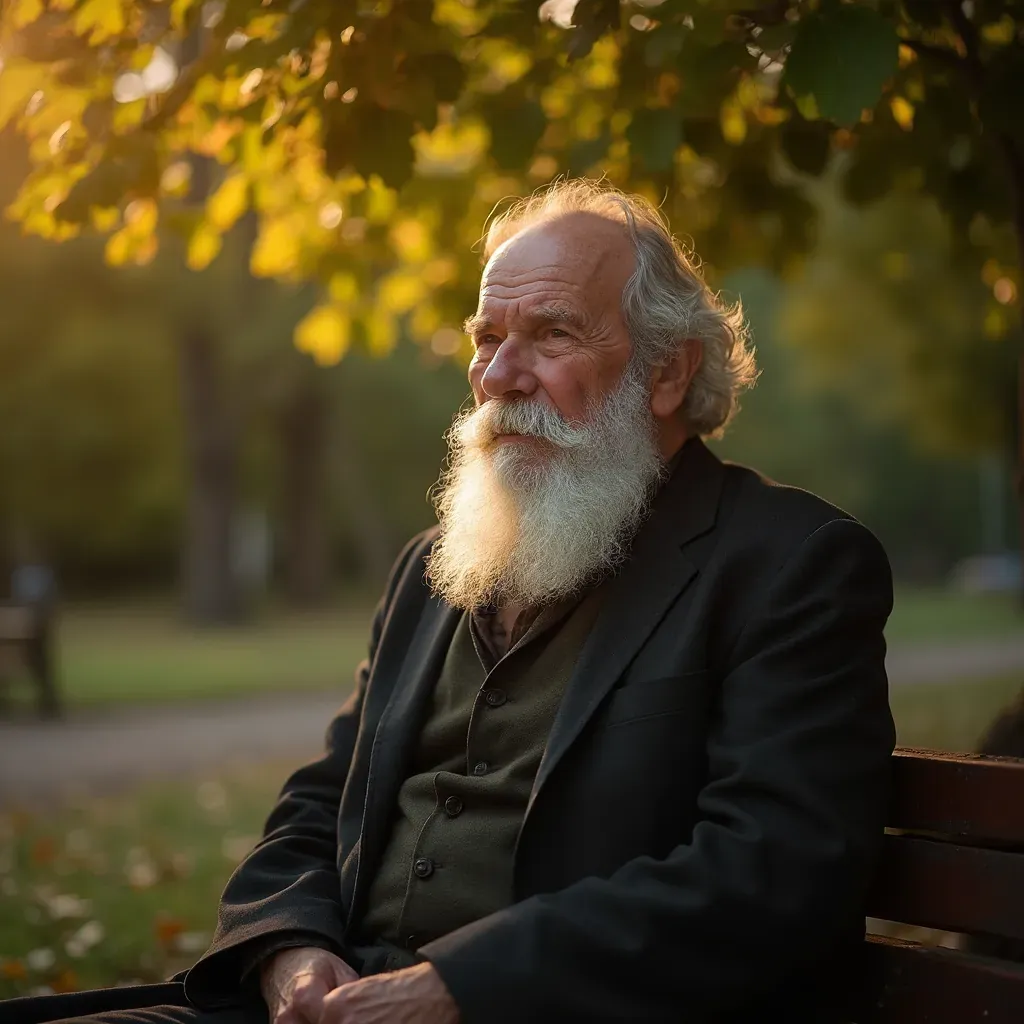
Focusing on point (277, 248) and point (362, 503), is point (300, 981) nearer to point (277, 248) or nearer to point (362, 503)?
point (277, 248)

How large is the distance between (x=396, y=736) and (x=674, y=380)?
99 centimetres

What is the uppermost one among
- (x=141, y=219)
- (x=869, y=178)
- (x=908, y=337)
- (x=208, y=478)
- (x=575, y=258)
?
(x=141, y=219)

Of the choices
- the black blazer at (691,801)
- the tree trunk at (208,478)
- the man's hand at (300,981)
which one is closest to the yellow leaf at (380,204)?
the black blazer at (691,801)

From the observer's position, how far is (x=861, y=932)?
247cm

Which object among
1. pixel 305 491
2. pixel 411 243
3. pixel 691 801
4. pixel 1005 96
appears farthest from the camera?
pixel 305 491

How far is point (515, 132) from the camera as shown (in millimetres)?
3924

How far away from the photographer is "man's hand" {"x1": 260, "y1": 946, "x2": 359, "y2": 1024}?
2.51m

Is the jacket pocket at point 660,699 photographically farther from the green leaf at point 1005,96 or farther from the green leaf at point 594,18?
the green leaf at point 1005,96

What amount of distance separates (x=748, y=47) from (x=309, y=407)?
104ft

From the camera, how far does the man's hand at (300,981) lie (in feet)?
8.24

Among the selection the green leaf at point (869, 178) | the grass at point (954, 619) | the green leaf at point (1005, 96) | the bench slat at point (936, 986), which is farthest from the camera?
the grass at point (954, 619)

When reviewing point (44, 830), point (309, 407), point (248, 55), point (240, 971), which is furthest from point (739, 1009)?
point (309, 407)

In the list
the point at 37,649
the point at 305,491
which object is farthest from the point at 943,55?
the point at 305,491

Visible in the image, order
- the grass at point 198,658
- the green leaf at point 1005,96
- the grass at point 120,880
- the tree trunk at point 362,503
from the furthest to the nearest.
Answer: the tree trunk at point 362,503
the grass at point 198,658
the grass at point 120,880
the green leaf at point 1005,96
